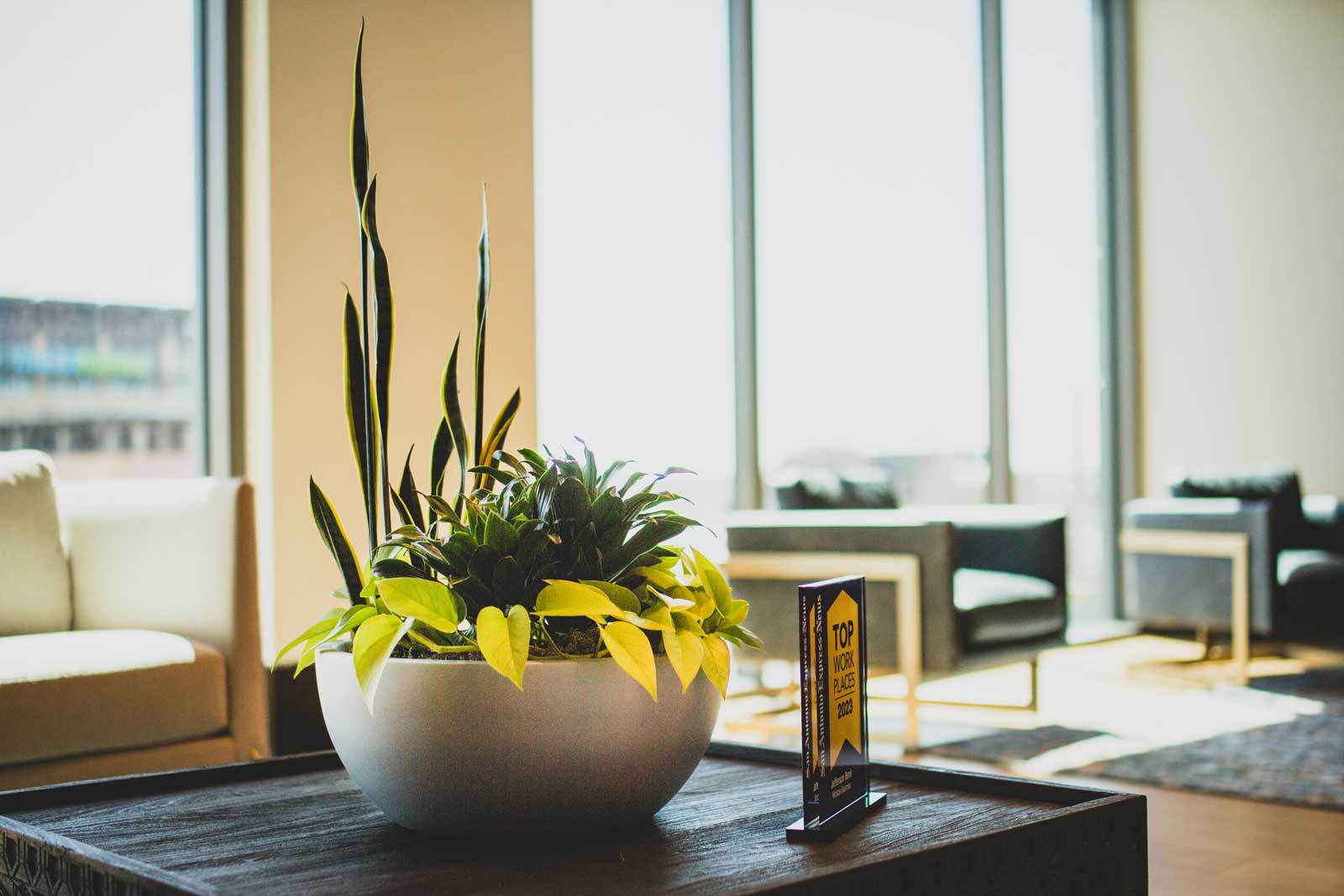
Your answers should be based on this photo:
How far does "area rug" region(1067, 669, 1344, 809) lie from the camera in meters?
2.87

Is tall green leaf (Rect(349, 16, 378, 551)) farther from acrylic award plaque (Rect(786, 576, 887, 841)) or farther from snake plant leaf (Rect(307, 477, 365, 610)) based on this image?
acrylic award plaque (Rect(786, 576, 887, 841))

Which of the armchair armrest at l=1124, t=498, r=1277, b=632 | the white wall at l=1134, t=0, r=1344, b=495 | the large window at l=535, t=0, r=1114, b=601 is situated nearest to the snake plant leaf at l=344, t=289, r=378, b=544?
the large window at l=535, t=0, r=1114, b=601

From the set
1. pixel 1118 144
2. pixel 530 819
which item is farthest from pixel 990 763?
pixel 1118 144

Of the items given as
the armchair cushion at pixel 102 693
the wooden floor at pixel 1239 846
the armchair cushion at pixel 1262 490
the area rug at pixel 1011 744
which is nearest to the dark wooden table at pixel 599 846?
the armchair cushion at pixel 102 693

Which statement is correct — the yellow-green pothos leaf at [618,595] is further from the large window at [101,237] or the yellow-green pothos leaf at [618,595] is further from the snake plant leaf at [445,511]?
the large window at [101,237]

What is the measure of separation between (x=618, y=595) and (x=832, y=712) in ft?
0.66

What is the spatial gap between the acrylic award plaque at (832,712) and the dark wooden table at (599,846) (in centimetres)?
2

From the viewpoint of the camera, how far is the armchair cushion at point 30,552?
2443mm

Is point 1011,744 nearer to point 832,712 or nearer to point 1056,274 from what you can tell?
point 832,712

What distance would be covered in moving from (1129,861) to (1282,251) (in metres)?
5.56

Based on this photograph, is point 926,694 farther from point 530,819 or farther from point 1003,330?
point 530,819

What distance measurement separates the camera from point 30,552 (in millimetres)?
2475

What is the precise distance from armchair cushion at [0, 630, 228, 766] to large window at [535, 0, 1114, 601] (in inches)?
71.2

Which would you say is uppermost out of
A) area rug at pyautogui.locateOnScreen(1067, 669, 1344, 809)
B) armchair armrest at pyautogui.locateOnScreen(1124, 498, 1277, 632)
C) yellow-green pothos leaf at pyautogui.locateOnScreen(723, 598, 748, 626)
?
yellow-green pothos leaf at pyautogui.locateOnScreen(723, 598, 748, 626)
